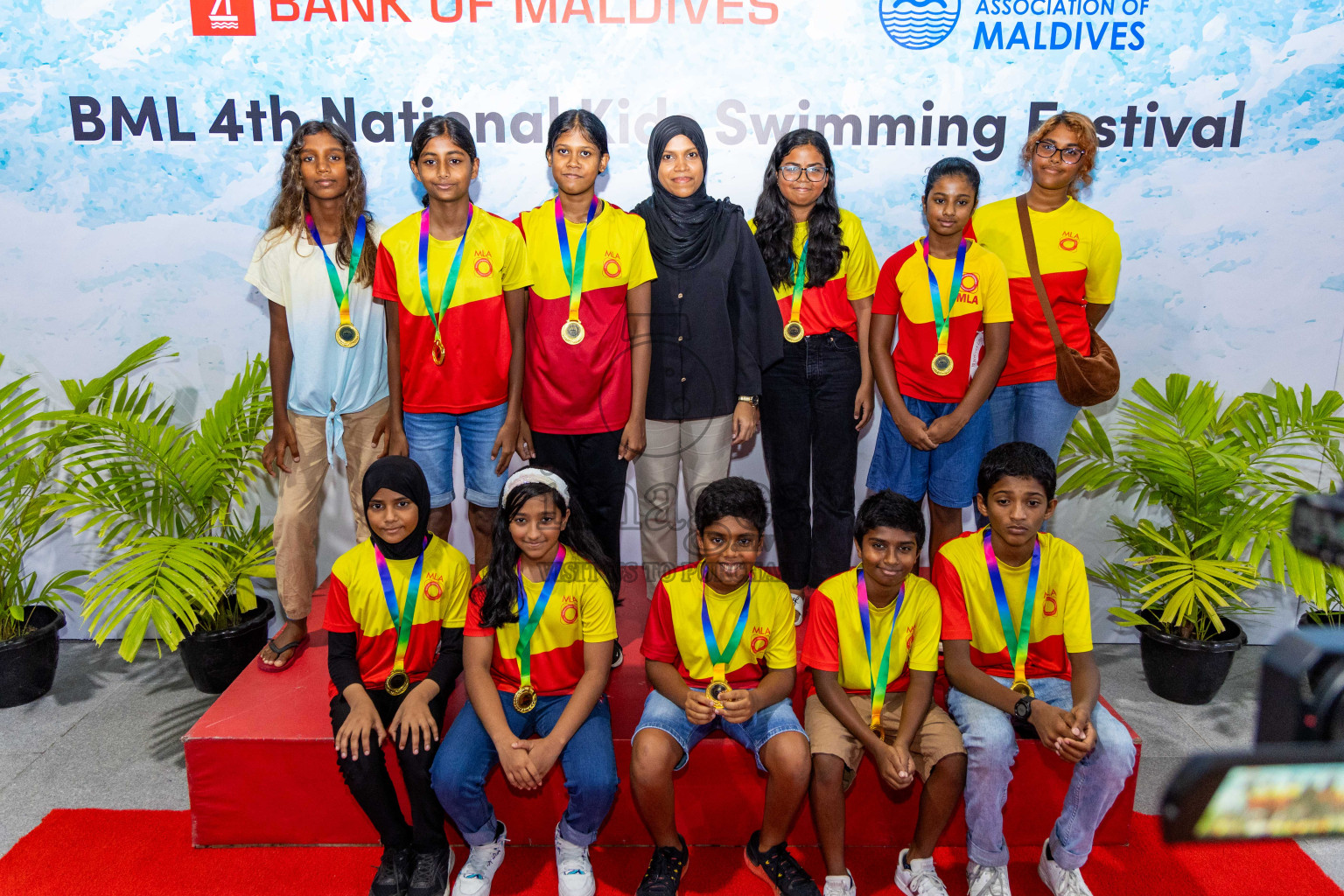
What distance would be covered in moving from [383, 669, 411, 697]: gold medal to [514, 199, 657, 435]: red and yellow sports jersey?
86 centimetres

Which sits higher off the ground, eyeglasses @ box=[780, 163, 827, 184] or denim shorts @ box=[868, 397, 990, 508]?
eyeglasses @ box=[780, 163, 827, 184]

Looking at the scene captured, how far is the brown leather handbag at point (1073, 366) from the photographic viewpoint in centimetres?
309

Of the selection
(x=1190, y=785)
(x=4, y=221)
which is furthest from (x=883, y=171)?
(x=4, y=221)

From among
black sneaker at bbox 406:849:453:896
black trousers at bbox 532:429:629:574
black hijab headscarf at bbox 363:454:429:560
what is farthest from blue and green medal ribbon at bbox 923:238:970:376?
black sneaker at bbox 406:849:453:896

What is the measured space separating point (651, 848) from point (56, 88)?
337 cm

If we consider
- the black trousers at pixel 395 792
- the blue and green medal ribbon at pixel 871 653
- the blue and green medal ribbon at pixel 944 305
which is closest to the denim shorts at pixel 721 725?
the blue and green medal ribbon at pixel 871 653

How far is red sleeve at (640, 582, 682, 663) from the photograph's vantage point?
2537 millimetres

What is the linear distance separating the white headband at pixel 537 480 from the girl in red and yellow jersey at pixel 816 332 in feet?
2.72

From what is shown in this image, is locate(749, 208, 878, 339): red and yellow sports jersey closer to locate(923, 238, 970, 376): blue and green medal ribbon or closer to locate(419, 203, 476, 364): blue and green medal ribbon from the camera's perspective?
locate(923, 238, 970, 376): blue and green medal ribbon

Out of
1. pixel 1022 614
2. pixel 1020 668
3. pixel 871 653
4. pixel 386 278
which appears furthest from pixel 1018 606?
pixel 386 278

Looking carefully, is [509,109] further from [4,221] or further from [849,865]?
[849,865]

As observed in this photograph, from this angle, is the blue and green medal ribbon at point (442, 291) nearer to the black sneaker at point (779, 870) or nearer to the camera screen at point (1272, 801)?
the black sneaker at point (779, 870)

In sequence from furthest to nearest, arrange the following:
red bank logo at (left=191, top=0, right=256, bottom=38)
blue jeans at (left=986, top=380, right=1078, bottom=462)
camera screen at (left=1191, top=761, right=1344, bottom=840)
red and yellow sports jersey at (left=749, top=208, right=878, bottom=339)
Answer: red bank logo at (left=191, top=0, right=256, bottom=38) → blue jeans at (left=986, top=380, right=1078, bottom=462) → red and yellow sports jersey at (left=749, top=208, right=878, bottom=339) → camera screen at (left=1191, top=761, right=1344, bottom=840)

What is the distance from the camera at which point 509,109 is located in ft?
11.3
